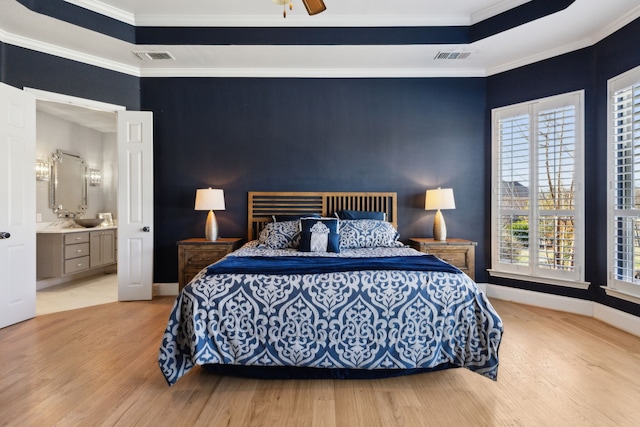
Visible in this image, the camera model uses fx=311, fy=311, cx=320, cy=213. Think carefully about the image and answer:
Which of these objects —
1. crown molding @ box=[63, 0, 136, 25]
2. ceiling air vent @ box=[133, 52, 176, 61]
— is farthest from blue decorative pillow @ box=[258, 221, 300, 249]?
crown molding @ box=[63, 0, 136, 25]

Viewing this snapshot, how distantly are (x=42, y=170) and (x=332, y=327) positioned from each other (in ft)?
18.4

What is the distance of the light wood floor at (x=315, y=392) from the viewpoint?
175cm

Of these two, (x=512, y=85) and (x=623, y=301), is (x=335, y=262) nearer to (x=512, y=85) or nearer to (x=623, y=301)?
(x=623, y=301)

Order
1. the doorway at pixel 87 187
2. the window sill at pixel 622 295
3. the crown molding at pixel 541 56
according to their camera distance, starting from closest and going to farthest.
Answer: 1. the window sill at pixel 622 295
2. the crown molding at pixel 541 56
3. the doorway at pixel 87 187

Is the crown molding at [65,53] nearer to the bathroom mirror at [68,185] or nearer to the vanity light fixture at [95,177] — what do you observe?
the bathroom mirror at [68,185]

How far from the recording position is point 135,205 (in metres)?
4.01

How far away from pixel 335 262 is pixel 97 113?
16.7 feet

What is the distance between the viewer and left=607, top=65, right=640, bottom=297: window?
9.63 ft

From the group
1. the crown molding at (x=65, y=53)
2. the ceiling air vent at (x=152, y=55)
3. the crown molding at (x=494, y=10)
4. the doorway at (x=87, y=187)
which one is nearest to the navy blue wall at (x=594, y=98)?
the crown molding at (x=494, y=10)

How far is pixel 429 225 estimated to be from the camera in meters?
4.30

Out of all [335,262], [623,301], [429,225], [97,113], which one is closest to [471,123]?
[429,225]

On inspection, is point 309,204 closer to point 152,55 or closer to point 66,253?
point 152,55

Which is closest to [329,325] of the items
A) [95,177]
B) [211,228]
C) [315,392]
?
[315,392]

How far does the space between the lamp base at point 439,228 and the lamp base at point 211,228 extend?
2772mm
